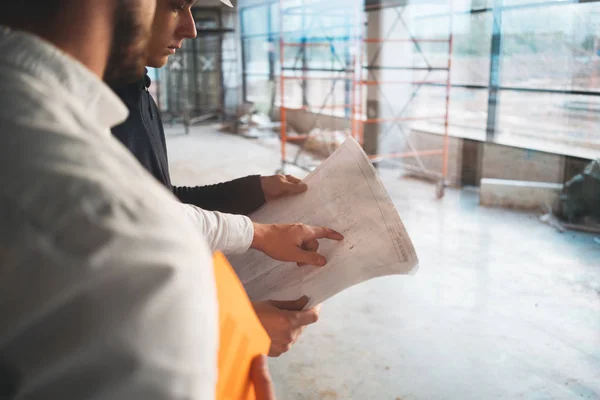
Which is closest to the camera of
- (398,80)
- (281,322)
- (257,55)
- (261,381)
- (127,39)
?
(127,39)

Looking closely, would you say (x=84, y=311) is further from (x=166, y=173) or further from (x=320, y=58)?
(x=320, y=58)

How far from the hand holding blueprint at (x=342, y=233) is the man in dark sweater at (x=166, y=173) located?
3cm

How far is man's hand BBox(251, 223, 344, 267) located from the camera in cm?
103

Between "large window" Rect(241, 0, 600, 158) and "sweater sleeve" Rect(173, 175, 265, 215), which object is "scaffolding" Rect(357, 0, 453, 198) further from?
"sweater sleeve" Rect(173, 175, 265, 215)

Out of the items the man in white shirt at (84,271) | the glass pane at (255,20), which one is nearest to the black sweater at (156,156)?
the man in white shirt at (84,271)

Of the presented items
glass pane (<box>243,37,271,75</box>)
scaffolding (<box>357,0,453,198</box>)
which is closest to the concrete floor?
scaffolding (<box>357,0,453,198</box>)

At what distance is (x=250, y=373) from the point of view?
0.61 m

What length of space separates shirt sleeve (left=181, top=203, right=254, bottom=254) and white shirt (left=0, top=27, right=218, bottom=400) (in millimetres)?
566

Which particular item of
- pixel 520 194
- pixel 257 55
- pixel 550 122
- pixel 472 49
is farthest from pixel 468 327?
pixel 257 55

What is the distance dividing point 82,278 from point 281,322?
0.63 metres

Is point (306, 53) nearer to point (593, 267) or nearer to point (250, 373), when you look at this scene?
point (593, 267)

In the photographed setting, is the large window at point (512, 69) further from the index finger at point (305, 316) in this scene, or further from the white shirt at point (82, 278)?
the white shirt at point (82, 278)

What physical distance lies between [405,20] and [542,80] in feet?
6.12

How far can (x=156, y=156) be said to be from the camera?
108 centimetres
